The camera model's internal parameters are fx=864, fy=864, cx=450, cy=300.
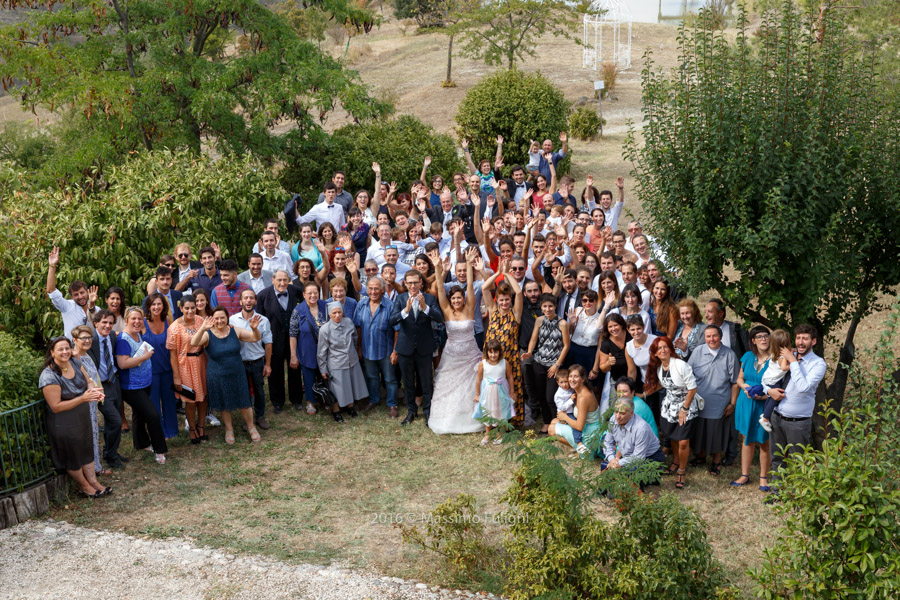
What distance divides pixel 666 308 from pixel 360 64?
39.8m

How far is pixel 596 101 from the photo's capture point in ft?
110

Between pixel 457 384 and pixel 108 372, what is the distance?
3.78m

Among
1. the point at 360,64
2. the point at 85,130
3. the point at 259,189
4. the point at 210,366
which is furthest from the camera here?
the point at 360,64

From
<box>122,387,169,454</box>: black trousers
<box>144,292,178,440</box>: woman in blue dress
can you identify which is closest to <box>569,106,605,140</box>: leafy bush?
<box>144,292,178,440</box>: woman in blue dress

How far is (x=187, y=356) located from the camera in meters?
9.34

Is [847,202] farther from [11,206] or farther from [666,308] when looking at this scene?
[11,206]

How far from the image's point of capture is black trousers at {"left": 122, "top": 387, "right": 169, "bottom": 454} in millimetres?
9031

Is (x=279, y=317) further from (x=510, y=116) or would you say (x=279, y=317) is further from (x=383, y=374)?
(x=510, y=116)

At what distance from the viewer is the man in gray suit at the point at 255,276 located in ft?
34.3

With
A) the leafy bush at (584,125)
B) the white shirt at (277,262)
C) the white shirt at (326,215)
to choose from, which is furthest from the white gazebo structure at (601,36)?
the white shirt at (277,262)

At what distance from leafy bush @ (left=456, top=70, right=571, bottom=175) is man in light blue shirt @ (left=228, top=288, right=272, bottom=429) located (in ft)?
39.5

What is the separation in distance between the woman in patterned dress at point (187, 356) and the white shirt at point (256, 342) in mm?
426

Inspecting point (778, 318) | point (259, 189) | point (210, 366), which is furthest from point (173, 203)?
point (778, 318)

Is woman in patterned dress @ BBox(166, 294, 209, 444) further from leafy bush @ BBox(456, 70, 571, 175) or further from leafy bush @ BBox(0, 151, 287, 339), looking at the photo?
leafy bush @ BBox(456, 70, 571, 175)
